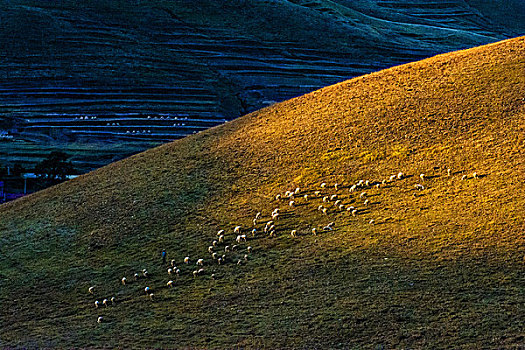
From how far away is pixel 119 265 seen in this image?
26469 millimetres

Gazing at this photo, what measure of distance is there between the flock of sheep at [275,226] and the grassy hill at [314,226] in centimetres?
12

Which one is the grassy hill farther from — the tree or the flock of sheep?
the tree

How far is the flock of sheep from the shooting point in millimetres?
24641

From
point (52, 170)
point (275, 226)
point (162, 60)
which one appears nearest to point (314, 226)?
point (275, 226)

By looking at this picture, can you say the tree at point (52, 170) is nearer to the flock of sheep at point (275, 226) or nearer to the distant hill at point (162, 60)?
the distant hill at point (162, 60)

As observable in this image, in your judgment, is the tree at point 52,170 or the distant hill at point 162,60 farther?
the distant hill at point 162,60

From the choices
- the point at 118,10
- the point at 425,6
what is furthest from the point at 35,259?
the point at 425,6

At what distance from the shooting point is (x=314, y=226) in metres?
27.2

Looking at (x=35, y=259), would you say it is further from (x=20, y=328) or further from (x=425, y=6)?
(x=425, y=6)

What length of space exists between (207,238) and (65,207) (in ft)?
31.6

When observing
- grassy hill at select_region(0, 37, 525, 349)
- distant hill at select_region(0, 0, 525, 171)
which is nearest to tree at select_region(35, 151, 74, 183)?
grassy hill at select_region(0, 37, 525, 349)

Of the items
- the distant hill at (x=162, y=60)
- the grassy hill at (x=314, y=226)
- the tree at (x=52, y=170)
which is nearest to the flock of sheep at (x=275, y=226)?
the grassy hill at (x=314, y=226)

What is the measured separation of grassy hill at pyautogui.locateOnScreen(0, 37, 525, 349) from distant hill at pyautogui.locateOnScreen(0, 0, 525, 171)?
3339 centimetres

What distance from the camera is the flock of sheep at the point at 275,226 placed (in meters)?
24.6
